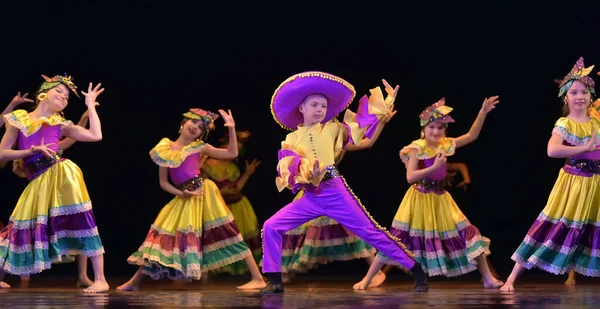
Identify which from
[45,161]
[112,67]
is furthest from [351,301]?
[112,67]

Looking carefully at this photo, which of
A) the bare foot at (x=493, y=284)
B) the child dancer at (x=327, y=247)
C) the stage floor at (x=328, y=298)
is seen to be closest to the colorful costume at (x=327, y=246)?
the child dancer at (x=327, y=247)

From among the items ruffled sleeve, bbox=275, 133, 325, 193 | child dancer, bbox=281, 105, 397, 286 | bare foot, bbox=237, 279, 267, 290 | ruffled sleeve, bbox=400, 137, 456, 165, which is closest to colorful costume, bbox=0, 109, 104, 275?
bare foot, bbox=237, 279, 267, 290

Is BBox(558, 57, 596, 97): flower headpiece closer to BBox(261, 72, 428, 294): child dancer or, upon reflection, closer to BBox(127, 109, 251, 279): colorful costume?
BBox(261, 72, 428, 294): child dancer

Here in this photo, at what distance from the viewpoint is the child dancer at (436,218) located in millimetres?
6250

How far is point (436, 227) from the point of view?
6.30 m

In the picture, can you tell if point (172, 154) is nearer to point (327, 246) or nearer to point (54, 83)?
point (54, 83)

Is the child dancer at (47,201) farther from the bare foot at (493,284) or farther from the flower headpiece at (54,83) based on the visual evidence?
the bare foot at (493,284)

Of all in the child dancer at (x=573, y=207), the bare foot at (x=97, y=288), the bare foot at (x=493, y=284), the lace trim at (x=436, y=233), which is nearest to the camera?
the child dancer at (x=573, y=207)

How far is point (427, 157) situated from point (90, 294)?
7.39 ft

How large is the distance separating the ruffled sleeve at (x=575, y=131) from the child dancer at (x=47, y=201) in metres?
2.64

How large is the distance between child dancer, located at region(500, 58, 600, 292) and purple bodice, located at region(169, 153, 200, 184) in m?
2.23

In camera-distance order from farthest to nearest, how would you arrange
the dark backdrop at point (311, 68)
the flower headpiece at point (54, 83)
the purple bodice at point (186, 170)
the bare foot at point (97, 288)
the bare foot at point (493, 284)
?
the dark backdrop at point (311, 68) < the purple bodice at point (186, 170) < the bare foot at point (493, 284) < the flower headpiece at point (54, 83) < the bare foot at point (97, 288)

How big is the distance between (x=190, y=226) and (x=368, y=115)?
64.0 inches

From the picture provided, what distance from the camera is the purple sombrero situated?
17.8 ft
